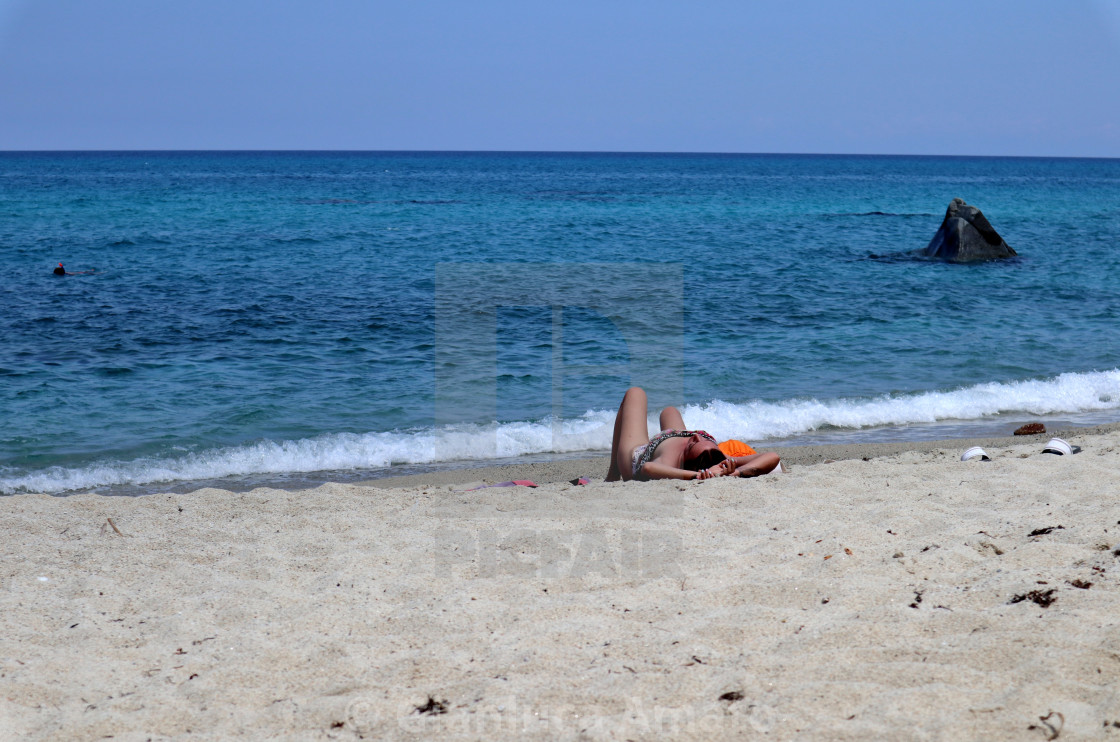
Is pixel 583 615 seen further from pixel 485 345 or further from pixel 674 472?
pixel 485 345

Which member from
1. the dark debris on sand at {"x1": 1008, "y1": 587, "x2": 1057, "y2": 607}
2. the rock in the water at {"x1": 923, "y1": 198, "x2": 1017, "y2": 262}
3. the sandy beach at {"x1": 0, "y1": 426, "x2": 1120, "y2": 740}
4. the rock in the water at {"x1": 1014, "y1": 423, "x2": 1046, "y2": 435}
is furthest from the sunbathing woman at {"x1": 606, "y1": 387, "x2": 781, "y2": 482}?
the rock in the water at {"x1": 923, "y1": 198, "x2": 1017, "y2": 262}

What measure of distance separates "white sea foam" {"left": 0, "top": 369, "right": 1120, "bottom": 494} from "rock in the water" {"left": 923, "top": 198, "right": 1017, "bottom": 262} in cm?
1144

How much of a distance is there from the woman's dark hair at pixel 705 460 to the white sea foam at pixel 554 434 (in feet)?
9.20

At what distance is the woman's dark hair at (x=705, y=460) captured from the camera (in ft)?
18.4

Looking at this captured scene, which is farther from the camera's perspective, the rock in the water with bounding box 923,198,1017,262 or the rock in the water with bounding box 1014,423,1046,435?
the rock in the water with bounding box 923,198,1017,262

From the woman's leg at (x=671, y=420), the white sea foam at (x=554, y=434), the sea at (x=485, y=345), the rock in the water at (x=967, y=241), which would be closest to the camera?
the woman's leg at (x=671, y=420)

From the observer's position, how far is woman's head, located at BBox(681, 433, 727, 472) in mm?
5602

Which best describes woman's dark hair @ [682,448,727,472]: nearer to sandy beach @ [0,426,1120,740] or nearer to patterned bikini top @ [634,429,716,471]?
patterned bikini top @ [634,429,716,471]

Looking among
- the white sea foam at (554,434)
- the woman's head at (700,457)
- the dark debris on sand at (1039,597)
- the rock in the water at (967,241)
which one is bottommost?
the white sea foam at (554,434)

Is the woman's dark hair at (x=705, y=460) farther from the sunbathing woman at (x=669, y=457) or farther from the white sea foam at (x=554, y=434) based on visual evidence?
the white sea foam at (x=554, y=434)

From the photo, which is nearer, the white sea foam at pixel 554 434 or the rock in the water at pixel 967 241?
the white sea foam at pixel 554 434

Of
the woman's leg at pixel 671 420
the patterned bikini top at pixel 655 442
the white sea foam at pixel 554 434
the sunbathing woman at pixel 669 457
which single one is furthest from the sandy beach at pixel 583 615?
the white sea foam at pixel 554 434

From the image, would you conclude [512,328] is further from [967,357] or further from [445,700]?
[445,700]

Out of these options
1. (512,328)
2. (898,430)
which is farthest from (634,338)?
(898,430)
